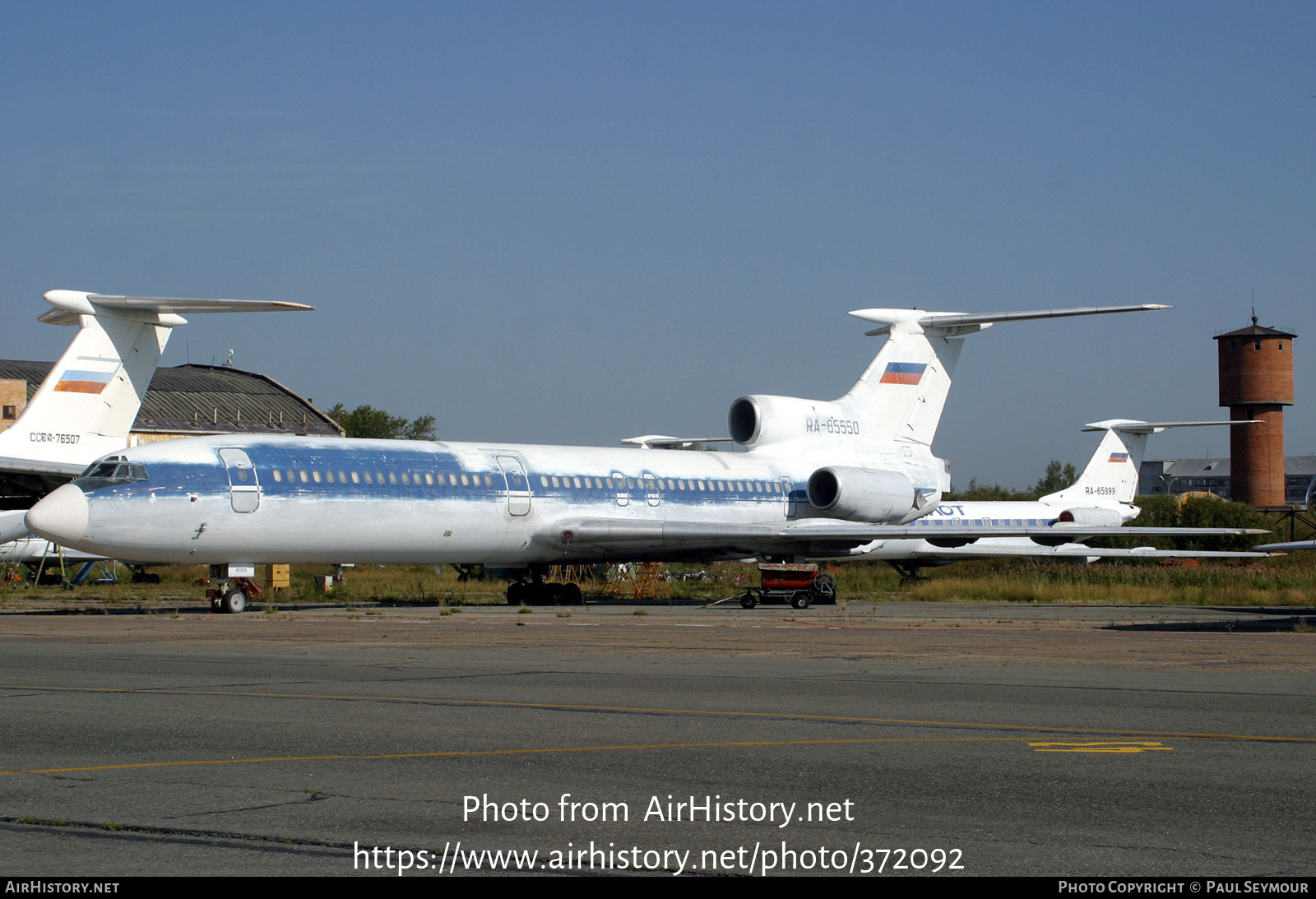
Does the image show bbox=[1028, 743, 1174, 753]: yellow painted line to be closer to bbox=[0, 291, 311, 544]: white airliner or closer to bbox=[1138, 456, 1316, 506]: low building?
bbox=[0, 291, 311, 544]: white airliner

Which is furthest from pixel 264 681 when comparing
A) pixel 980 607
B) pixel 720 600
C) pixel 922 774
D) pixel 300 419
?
pixel 300 419

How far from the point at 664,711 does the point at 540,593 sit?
927 inches

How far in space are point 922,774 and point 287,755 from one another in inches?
163

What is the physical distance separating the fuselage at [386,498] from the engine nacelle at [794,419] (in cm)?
139

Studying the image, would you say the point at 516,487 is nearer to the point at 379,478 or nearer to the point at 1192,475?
the point at 379,478

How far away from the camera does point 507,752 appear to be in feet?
31.0

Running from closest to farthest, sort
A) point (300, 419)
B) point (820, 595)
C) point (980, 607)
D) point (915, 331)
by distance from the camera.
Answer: point (980, 607)
point (820, 595)
point (915, 331)
point (300, 419)

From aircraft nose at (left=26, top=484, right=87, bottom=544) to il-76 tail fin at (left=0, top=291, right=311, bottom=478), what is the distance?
30.4ft

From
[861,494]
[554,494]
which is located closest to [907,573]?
[861,494]

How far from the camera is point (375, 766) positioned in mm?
8820

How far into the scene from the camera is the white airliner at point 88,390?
35062 mm

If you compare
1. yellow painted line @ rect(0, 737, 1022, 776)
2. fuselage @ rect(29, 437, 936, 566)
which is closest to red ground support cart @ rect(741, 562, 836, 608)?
fuselage @ rect(29, 437, 936, 566)
